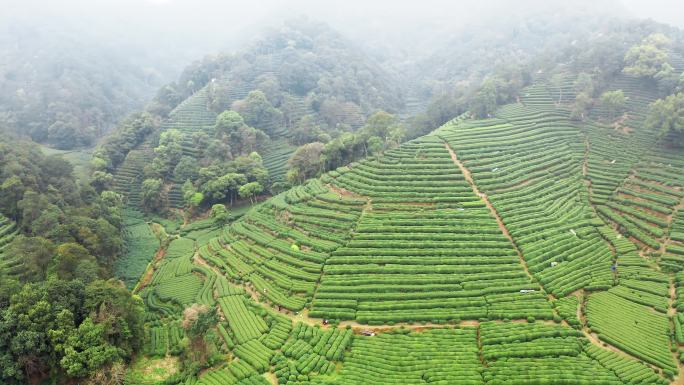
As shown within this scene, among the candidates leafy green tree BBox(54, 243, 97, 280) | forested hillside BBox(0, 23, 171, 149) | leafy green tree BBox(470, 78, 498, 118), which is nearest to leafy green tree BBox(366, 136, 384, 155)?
leafy green tree BBox(470, 78, 498, 118)

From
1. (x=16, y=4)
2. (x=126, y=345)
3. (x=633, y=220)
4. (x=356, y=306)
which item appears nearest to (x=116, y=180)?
(x=126, y=345)

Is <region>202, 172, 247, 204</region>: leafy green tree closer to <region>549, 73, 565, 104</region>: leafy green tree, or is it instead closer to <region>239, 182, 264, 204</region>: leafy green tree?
<region>239, 182, 264, 204</region>: leafy green tree

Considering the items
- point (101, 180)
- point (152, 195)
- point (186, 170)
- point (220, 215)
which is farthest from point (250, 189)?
point (101, 180)

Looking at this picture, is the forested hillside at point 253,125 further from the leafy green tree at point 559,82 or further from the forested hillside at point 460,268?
the leafy green tree at point 559,82

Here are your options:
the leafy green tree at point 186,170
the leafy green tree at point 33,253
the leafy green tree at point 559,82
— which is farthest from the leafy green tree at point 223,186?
the leafy green tree at point 559,82

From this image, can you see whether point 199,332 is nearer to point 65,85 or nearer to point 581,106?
point 581,106
